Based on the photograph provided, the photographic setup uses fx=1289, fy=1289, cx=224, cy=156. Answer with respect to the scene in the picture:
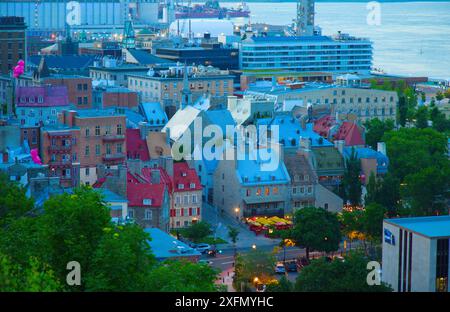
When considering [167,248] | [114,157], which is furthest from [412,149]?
[167,248]

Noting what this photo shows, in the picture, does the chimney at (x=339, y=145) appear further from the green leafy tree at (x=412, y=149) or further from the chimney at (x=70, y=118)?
the chimney at (x=70, y=118)

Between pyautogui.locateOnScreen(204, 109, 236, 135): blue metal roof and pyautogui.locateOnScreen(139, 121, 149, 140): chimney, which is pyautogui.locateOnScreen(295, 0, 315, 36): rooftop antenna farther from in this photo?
pyautogui.locateOnScreen(139, 121, 149, 140): chimney

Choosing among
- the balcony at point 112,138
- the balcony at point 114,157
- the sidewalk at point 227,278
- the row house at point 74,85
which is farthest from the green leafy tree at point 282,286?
the row house at point 74,85

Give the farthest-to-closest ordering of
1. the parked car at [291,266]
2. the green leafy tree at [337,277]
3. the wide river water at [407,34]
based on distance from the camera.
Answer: the wide river water at [407,34] → the parked car at [291,266] → the green leafy tree at [337,277]

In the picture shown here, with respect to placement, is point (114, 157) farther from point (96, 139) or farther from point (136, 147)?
point (136, 147)

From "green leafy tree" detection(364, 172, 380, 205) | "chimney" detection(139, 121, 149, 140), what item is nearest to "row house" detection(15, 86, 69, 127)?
"chimney" detection(139, 121, 149, 140)
